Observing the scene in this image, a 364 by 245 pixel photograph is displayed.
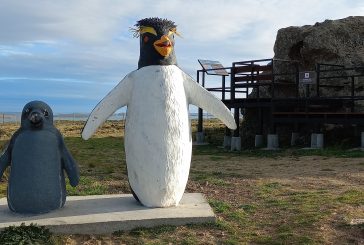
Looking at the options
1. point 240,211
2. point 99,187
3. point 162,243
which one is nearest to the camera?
point 162,243

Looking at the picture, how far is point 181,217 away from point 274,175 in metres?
5.60

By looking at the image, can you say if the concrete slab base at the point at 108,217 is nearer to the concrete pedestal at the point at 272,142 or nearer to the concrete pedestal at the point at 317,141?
the concrete pedestal at the point at 317,141

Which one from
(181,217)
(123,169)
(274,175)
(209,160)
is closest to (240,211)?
(181,217)

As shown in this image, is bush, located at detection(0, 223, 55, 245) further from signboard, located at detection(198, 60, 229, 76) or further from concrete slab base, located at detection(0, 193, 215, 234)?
signboard, located at detection(198, 60, 229, 76)

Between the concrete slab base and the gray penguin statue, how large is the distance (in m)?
0.18

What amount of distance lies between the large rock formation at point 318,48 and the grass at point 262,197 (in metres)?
4.90

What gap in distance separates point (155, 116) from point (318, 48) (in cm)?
1506

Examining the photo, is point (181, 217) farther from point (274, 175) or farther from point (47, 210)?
point (274, 175)

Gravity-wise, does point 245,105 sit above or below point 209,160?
above

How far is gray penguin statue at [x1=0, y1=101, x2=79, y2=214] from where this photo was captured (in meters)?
6.66

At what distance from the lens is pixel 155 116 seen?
6832 mm

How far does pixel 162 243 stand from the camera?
594cm

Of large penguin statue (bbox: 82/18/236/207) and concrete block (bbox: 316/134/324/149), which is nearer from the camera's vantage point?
large penguin statue (bbox: 82/18/236/207)

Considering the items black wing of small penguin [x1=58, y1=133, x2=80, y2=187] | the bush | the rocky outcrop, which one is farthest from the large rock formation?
the bush
